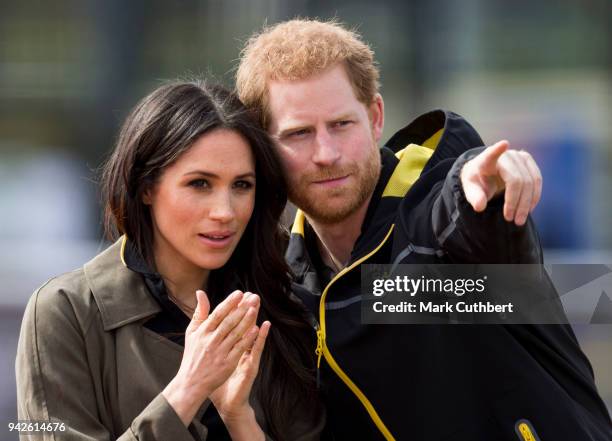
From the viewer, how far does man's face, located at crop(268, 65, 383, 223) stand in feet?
9.70

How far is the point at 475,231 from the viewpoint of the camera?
7.72ft

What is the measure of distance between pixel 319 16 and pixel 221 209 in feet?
10.1

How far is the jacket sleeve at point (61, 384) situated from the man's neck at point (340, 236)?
2.83 ft

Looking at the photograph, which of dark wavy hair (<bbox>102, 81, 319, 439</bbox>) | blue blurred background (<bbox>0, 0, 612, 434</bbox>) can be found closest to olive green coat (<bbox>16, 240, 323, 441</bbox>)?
dark wavy hair (<bbox>102, 81, 319, 439</bbox>)

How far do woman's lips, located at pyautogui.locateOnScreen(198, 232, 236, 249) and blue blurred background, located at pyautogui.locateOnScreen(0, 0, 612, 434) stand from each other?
9.90 feet

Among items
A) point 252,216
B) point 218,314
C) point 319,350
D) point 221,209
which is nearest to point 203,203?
point 221,209

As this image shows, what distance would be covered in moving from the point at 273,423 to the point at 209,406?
0.20 meters

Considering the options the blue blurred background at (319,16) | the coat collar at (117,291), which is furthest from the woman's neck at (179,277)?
the blue blurred background at (319,16)

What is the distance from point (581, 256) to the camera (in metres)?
5.73

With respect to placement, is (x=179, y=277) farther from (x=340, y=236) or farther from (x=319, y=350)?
(x=340, y=236)

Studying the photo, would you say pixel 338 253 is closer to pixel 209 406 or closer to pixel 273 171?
pixel 273 171

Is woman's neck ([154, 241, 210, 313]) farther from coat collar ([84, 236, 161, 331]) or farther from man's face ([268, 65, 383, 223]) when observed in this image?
man's face ([268, 65, 383, 223])

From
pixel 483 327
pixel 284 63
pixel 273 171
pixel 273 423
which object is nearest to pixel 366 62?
pixel 284 63

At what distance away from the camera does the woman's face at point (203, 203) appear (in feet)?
8.77
